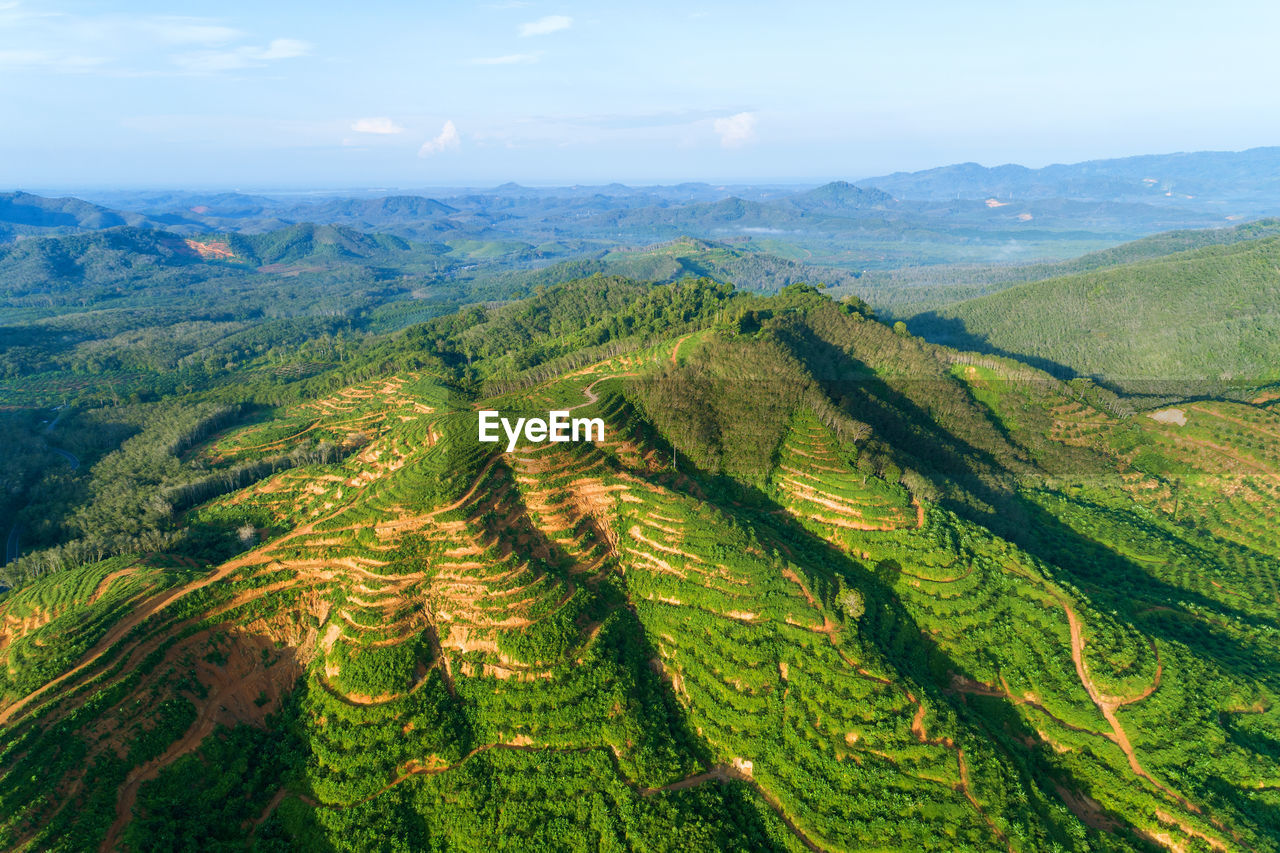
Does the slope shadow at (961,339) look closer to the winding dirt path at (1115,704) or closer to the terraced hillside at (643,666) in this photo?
the terraced hillside at (643,666)

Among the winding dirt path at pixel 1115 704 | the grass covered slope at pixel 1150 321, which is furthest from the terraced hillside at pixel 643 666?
the grass covered slope at pixel 1150 321

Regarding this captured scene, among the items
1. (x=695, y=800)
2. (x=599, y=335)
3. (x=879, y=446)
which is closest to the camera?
(x=695, y=800)

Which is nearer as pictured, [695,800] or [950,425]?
[695,800]

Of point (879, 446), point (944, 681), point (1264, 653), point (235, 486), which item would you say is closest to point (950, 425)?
point (879, 446)

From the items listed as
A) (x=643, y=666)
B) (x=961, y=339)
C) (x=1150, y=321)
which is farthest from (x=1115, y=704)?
(x=1150, y=321)

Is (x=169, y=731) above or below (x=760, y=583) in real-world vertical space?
below

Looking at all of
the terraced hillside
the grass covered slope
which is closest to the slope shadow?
the grass covered slope

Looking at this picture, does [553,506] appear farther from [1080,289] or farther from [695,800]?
[1080,289]

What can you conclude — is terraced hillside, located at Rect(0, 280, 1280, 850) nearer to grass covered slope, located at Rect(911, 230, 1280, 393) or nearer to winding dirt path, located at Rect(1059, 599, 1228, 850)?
winding dirt path, located at Rect(1059, 599, 1228, 850)
